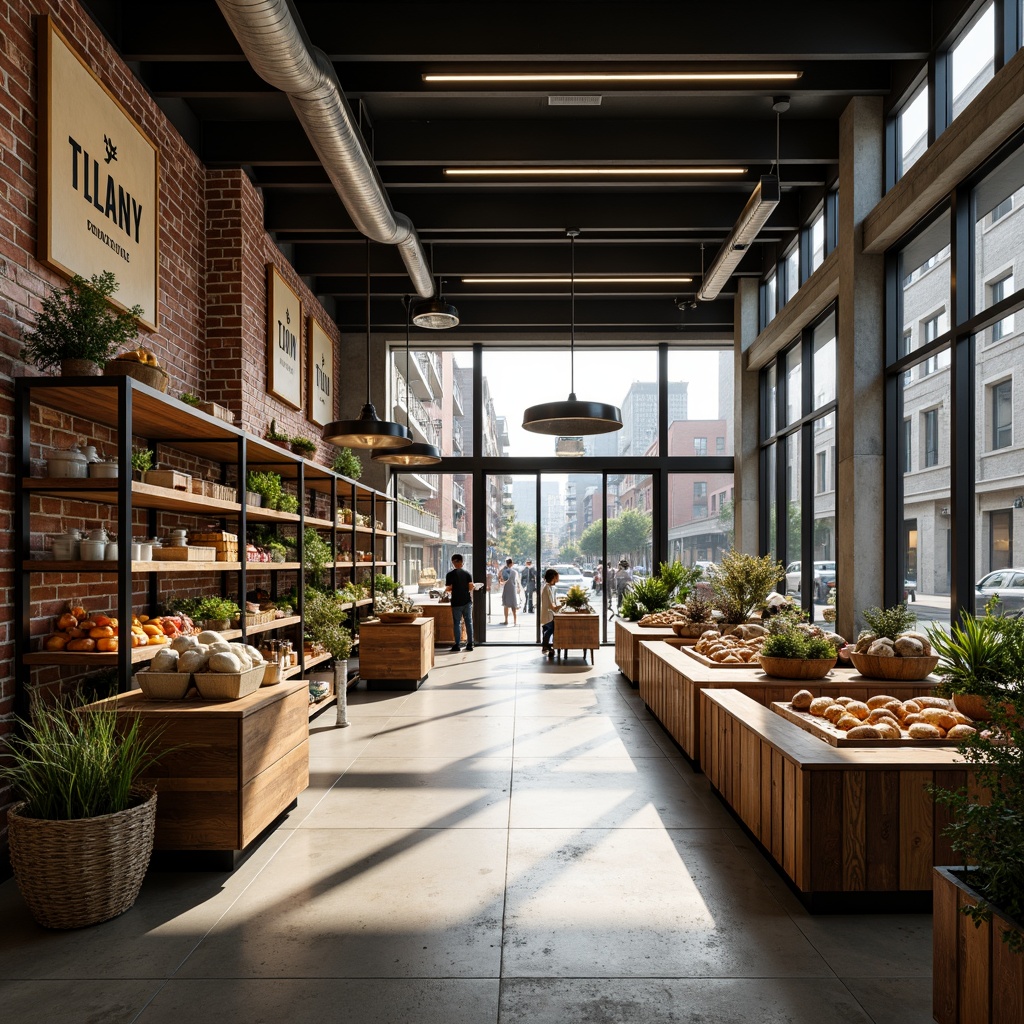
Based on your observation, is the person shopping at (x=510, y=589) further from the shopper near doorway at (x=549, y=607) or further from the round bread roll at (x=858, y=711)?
the round bread roll at (x=858, y=711)

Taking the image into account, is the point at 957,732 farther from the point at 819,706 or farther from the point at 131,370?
the point at 131,370

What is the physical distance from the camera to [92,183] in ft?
15.3

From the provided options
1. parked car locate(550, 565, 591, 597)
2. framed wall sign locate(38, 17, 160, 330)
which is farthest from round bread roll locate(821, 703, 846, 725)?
parked car locate(550, 565, 591, 597)

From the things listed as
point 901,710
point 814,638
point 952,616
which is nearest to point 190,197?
point 814,638

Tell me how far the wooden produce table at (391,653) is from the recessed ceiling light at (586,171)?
467 cm

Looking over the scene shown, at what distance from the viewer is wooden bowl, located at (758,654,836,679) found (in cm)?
515

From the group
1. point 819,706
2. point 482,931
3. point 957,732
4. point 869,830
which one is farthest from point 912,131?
point 482,931

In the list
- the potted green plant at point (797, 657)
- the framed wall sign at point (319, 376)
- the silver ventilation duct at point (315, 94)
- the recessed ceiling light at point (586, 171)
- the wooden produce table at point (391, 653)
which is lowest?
the wooden produce table at point (391, 653)

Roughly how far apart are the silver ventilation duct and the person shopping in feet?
21.3

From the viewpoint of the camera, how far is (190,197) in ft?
21.7

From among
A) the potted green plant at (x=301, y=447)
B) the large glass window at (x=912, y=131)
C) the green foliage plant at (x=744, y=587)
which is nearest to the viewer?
the large glass window at (x=912, y=131)

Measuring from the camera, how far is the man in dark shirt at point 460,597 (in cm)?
1119

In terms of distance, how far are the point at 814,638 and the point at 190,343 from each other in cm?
539

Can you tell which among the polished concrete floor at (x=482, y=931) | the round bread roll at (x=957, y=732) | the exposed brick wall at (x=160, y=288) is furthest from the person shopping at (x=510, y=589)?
the round bread roll at (x=957, y=732)
